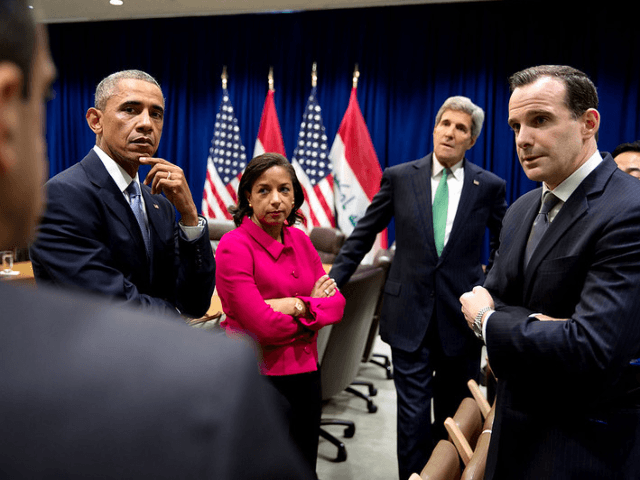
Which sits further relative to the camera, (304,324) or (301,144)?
(301,144)

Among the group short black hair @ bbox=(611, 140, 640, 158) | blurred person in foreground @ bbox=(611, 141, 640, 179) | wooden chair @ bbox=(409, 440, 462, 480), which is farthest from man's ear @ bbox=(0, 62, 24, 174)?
short black hair @ bbox=(611, 140, 640, 158)

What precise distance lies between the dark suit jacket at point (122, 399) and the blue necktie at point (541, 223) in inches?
52.6

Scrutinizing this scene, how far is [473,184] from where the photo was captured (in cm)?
271

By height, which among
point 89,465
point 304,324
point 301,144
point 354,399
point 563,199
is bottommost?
point 354,399

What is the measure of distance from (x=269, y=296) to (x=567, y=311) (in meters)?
1.13

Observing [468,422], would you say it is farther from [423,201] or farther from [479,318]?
[423,201]

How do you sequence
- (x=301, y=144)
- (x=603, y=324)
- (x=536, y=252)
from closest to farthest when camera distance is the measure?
1. (x=603, y=324)
2. (x=536, y=252)
3. (x=301, y=144)

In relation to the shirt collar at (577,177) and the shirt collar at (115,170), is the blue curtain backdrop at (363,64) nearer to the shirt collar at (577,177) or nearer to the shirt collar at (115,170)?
the shirt collar at (577,177)

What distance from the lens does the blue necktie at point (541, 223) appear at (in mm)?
1538

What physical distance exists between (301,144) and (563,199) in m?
5.70

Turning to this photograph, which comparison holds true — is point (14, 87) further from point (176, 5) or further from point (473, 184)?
point (176, 5)

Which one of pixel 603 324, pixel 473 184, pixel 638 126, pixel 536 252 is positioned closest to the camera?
pixel 603 324

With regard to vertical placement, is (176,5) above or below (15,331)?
above

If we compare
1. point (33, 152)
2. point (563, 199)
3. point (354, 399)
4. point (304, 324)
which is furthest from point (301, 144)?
point (33, 152)
